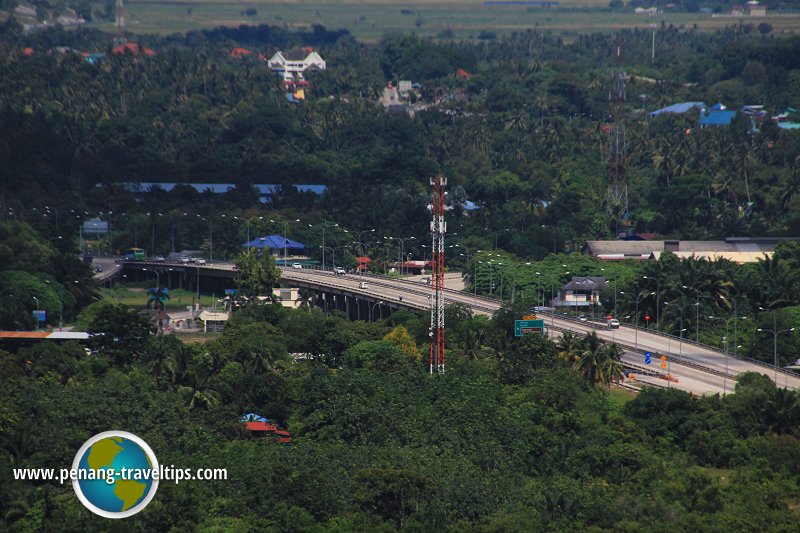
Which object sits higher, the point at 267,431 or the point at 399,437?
the point at 399,437

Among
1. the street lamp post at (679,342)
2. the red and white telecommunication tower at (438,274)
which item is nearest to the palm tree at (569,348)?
the street lamp post at (679,342)

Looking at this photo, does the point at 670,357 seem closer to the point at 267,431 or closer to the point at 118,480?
the point at 267,431

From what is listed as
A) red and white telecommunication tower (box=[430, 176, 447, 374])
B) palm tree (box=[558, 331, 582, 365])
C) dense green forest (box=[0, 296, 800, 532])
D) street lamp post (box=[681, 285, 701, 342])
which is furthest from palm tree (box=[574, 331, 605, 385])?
street lamp post (box=[681, 285, 701, 342])

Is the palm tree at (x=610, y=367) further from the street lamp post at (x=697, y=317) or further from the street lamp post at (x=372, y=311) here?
the street lamp post at (x=372, y=311)

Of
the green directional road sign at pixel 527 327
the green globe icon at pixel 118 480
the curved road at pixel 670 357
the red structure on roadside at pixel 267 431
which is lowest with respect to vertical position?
the red structure on roadside at pixel 267 431

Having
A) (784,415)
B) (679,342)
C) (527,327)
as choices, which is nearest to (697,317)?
(679,342)

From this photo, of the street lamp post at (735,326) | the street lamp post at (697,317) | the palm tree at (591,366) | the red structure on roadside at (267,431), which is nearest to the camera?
the red structure on roadside at (267,431)
